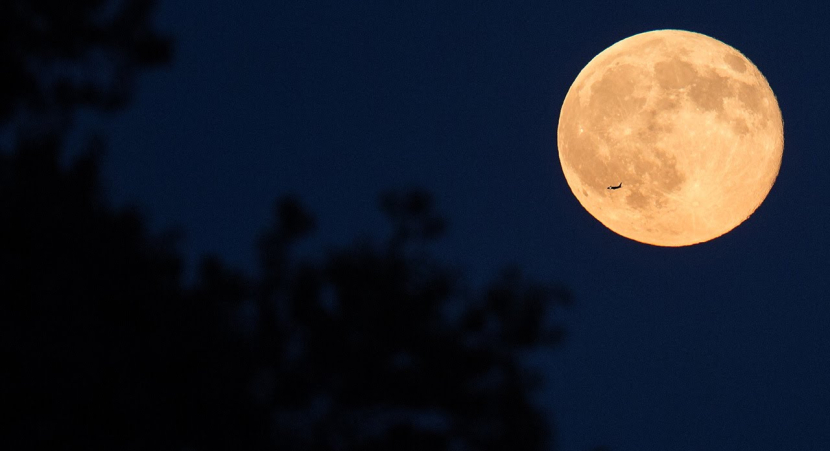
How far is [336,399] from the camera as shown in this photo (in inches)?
410

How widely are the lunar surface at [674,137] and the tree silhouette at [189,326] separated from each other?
11.2 ft

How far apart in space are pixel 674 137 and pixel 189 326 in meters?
3.96

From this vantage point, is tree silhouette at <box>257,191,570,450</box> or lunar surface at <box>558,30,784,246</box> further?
tree silhouette at <box>257,191,570,450</box>

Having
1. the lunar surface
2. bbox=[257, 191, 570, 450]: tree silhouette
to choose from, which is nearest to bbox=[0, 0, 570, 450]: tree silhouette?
bbox=[257, 191, 570, 450]: tree silhouette

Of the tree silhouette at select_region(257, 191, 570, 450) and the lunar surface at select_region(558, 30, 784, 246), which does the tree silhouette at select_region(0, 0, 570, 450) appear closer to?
the tree silhouette at select_region(257, 191, 570, 450)

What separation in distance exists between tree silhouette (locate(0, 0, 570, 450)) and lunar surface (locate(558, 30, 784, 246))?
3416mm

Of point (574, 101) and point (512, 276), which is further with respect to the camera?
point (512, 276)

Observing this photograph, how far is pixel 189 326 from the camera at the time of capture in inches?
304

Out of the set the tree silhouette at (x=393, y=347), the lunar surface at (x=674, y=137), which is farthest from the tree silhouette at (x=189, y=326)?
the lunar surface at (x=674, y=137)

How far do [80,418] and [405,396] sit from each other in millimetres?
4227

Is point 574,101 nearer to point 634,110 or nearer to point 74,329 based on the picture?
point 634,110

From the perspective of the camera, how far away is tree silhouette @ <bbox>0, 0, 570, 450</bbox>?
676cm

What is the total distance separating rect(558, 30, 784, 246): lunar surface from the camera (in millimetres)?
7000

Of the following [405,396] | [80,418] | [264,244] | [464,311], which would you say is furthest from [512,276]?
[80,418]
